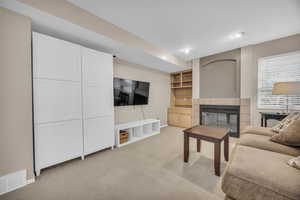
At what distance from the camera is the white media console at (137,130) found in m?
3.01

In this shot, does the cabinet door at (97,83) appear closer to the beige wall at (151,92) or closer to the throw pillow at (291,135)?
the beige wall at (151,92)

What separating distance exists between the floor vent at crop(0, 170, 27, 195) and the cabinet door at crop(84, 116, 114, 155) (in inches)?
33.1

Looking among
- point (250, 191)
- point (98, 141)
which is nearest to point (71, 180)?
point (98, 141)

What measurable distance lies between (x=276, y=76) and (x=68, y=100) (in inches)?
182

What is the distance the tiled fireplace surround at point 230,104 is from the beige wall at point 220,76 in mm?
128

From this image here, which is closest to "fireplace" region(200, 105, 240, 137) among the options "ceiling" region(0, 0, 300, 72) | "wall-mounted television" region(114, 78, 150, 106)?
"ceiling" region(0, 0, 300, 72)

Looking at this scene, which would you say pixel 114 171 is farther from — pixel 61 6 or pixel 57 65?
pixel 61 6

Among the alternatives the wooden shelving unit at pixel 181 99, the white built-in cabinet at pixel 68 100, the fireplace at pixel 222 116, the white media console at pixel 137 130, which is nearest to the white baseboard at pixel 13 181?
the white built-in cabinet at pixel 68 100

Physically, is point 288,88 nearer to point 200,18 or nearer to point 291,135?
point 291,135

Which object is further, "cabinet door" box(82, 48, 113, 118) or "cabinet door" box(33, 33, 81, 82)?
"cabinet door" box(82, 48, 113, 118)

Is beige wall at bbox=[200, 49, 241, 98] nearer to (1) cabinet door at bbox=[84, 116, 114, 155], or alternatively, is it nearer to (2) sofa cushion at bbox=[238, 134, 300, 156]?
(2) sofa cushion at bbox=[238, 134, 300, 156]

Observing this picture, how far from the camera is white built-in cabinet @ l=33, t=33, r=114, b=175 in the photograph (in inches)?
70.8


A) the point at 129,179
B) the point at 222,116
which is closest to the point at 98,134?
the point at 129,179

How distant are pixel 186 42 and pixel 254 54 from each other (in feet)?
6.20
